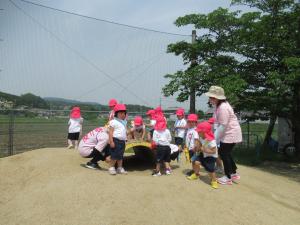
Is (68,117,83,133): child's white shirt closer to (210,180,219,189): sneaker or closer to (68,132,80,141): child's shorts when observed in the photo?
(68,132,80,141): child's shorts

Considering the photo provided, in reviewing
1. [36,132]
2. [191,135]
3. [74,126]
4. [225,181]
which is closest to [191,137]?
[191,135]

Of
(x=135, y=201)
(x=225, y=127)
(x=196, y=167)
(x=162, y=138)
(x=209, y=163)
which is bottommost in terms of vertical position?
(x=135, y=201)

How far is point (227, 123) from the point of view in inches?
270

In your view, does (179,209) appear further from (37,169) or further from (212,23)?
(212,23)

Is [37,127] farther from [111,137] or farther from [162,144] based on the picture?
[162,144]

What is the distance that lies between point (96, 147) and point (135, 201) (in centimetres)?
244

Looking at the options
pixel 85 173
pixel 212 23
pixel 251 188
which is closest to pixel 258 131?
pixel 212 23

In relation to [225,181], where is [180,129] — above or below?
above

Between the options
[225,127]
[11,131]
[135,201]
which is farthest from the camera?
[11,131]

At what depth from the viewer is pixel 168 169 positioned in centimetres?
777

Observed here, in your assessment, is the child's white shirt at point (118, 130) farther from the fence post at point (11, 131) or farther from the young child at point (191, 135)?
the fence post at point (11, 131)

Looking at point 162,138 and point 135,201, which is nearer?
point 135,201

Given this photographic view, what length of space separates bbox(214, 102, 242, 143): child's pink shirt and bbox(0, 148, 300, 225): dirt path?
33.2 inches

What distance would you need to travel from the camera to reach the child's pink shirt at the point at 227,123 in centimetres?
684
